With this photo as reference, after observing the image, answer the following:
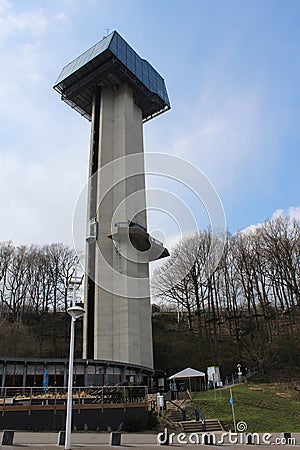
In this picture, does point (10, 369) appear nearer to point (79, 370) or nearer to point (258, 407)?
point (79, 370)

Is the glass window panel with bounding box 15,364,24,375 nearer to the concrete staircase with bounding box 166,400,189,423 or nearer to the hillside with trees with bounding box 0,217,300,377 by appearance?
the concrete staircase with bounding box 166,400,189,423

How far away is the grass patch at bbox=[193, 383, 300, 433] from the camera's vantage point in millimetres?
21781

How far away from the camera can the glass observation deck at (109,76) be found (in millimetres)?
47219

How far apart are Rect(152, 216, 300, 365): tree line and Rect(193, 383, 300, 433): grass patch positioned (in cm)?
1262

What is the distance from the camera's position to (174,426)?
20.7 metres

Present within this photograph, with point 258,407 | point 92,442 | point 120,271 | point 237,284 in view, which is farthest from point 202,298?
point 92,442

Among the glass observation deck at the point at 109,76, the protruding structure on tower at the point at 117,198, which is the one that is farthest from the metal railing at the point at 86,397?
the glass observation deck at the point at 109,76

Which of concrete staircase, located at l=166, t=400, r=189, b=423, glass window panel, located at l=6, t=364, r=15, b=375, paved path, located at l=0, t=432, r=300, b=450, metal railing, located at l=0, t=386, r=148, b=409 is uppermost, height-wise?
glass window panel, located at l=6, t=364, r=15, b=375

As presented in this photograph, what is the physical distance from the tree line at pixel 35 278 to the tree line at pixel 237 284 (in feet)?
40.5

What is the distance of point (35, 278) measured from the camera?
5141cm

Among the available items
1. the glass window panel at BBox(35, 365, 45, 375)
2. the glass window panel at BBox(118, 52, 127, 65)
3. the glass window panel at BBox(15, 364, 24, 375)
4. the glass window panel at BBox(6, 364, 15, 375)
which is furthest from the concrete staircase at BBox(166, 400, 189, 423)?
the glass window panel at BBox(118, 52, 127, 65)

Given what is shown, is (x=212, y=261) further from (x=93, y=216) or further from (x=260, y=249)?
(x=93, y=216)

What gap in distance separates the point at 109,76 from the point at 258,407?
40.0m

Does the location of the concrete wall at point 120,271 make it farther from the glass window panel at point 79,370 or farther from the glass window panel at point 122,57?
the glass window panel at point 79,370
